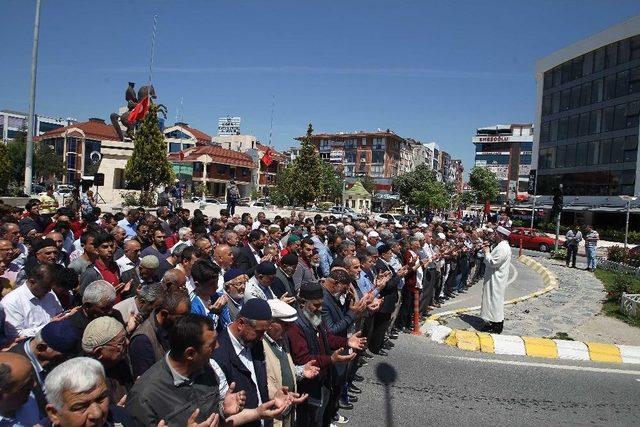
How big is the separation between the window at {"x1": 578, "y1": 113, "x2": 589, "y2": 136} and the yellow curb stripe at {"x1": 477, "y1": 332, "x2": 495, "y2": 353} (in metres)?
48.2

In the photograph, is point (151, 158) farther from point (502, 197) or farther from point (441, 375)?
point (502, 197)

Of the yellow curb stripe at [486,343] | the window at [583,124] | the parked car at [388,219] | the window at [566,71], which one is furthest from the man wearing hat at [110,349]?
the window at [566,71]

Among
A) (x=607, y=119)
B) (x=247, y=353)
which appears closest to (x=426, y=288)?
(x=247, y=353)

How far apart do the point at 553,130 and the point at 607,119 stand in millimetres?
7588

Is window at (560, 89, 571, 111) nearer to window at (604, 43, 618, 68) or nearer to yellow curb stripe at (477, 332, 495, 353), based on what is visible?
window at (604, 43, 618, 68)

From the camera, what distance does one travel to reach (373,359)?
7832mm

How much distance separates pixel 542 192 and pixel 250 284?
5659cm

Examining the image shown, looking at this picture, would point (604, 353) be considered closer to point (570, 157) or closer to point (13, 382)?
point (13, 382)

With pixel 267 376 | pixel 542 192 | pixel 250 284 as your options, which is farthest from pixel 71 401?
pixel 542 192

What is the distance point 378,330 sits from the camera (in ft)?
25.3

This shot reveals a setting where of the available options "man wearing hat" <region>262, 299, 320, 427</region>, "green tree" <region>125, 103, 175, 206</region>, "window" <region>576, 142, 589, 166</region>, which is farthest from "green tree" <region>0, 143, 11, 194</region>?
"window" <region>576, 142, 589, 166</region>

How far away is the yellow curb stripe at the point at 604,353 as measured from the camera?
8.80 meters

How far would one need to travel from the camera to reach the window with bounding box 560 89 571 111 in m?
52.4

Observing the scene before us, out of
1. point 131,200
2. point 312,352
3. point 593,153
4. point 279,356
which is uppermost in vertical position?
point 593,153
